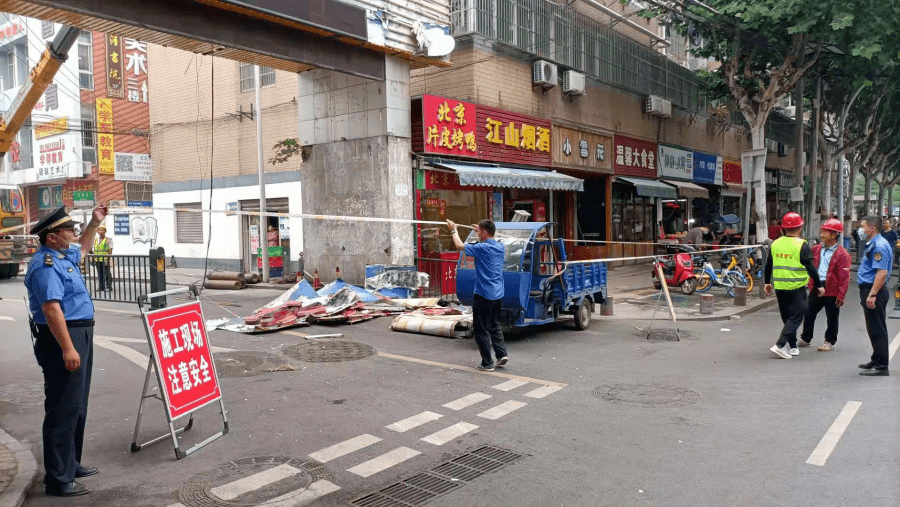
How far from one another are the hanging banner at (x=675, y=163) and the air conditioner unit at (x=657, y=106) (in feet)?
4.56

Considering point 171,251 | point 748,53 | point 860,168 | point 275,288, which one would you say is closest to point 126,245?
point 171,251

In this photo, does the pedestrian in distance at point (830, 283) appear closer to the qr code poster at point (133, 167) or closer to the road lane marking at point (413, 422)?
Result: the road lane marking at point (413, 422)

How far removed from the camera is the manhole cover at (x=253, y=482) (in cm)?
434

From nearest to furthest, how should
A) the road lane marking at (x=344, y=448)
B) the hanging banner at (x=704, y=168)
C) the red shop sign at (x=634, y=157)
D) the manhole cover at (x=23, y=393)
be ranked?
the road lane marking at (x=344, y=448)
the manhole cover at (x=23, y=393)
the red shop sign at (x=634, y=157)
the hanging banner at (x=704, y=168)

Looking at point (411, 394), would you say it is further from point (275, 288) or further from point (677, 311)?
point (275, 288)

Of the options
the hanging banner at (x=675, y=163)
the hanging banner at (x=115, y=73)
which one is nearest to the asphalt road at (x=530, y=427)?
the hanging banner at (x=675, y=163)

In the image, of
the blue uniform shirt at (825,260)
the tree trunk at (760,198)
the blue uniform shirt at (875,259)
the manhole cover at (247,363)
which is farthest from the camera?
the tree trunk at (760,198)

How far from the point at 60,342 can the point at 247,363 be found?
4138 mm

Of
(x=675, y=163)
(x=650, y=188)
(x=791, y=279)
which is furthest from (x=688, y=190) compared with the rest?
(x=791, y=279)

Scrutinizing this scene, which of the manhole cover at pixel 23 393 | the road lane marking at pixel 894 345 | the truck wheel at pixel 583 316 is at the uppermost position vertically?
the truck wheel at pixel 583 316

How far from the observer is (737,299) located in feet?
45.8

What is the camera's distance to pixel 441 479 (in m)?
4.70

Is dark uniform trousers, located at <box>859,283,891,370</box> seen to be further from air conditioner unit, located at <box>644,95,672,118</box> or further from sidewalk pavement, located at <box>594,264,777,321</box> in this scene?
air conditioner unit, located at <box>644,95,672,118</box>

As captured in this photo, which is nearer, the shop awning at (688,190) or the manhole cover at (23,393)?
the manhole cover at (23,393)
